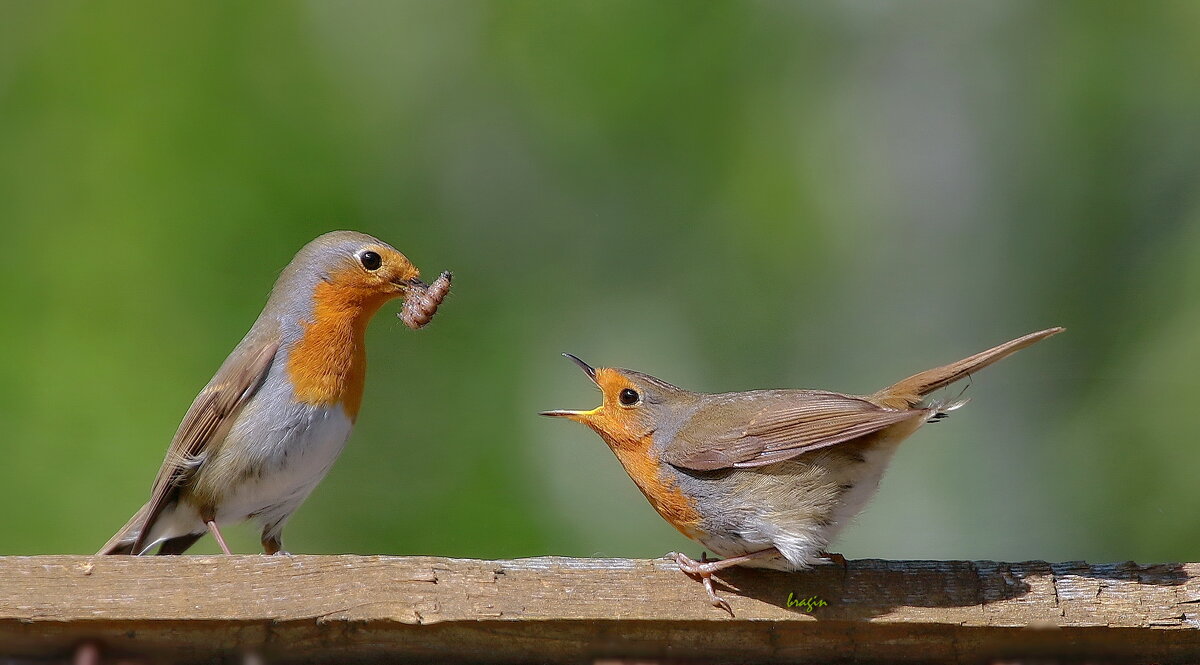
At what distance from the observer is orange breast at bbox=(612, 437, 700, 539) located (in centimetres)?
406

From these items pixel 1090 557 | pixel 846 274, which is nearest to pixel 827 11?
pixel 846 274

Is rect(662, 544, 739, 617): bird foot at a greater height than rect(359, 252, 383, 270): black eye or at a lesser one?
lesser

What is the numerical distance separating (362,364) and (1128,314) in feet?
19.1

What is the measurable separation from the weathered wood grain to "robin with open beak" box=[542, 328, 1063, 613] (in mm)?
294

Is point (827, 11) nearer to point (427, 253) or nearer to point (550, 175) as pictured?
point (550, 175)

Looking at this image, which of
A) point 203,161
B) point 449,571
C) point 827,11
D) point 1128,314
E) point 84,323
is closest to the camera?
point 449,571

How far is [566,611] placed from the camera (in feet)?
10.7

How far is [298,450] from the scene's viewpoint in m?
4.65

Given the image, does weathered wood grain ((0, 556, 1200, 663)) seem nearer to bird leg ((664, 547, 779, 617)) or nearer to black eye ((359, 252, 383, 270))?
bird leg ((664, 547, 779, 617))

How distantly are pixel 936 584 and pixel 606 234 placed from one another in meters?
5.81

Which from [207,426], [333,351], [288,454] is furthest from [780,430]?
[207,426]

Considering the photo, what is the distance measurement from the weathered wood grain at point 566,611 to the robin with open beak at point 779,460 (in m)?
0.29

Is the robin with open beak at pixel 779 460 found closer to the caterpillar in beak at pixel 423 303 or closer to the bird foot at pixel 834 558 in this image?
the bird foot at pixel 834 558

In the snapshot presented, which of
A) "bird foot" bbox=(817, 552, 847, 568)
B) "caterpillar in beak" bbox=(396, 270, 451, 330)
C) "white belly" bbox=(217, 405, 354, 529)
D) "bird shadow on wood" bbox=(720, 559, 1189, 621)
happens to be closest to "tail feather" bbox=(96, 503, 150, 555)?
"white belly" bbox=(217, 405, 354, 529)
